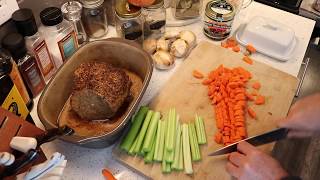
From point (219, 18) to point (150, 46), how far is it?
0.23 m

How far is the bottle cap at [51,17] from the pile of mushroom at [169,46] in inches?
10.7

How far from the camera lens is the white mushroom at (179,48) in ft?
3.19

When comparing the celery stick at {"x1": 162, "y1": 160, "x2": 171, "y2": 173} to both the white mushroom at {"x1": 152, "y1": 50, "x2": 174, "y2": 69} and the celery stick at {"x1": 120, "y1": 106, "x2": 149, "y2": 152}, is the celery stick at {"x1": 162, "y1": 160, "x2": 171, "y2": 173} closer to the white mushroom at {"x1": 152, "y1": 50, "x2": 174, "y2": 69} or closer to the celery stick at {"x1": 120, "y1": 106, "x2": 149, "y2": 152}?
the celery stick at {"x1": 120, "y1": 106, "x2": 149, "y2": 152}

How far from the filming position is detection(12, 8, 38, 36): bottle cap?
751mm

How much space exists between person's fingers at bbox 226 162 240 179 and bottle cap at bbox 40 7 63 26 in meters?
0.56

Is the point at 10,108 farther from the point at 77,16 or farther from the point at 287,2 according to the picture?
the point at 287,2

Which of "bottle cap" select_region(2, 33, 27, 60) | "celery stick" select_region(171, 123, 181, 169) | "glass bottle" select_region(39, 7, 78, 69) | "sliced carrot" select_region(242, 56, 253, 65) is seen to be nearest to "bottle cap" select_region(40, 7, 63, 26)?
"glass bottle" select_region(39, 7, 78, 69)

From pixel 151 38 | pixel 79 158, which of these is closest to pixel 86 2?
pixel 151 38

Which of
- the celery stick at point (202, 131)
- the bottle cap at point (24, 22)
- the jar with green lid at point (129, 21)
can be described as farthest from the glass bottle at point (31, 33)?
the celery stick at point (202, 131)

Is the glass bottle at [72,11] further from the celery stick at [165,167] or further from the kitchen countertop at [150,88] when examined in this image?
the celery stick at [165,167]

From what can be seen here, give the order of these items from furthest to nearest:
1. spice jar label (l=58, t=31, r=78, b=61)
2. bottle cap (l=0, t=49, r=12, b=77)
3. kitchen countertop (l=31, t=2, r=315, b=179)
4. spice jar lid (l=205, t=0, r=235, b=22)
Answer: spice jar lid (l=205, t=0, r=235, b=22), spice jar label (l=58, t=31, r=78, b=61), kitchen countertop (l=31, t=2, r=315, b=179), bottle cap (l=0, t=49, r=12, b=77)

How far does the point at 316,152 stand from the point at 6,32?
4.72 feet

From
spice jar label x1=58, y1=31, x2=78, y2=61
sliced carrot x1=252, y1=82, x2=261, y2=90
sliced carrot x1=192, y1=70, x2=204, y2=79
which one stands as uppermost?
spice jar label x1=58, y1=31, x2=78, y2=61

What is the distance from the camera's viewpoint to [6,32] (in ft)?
2.61
